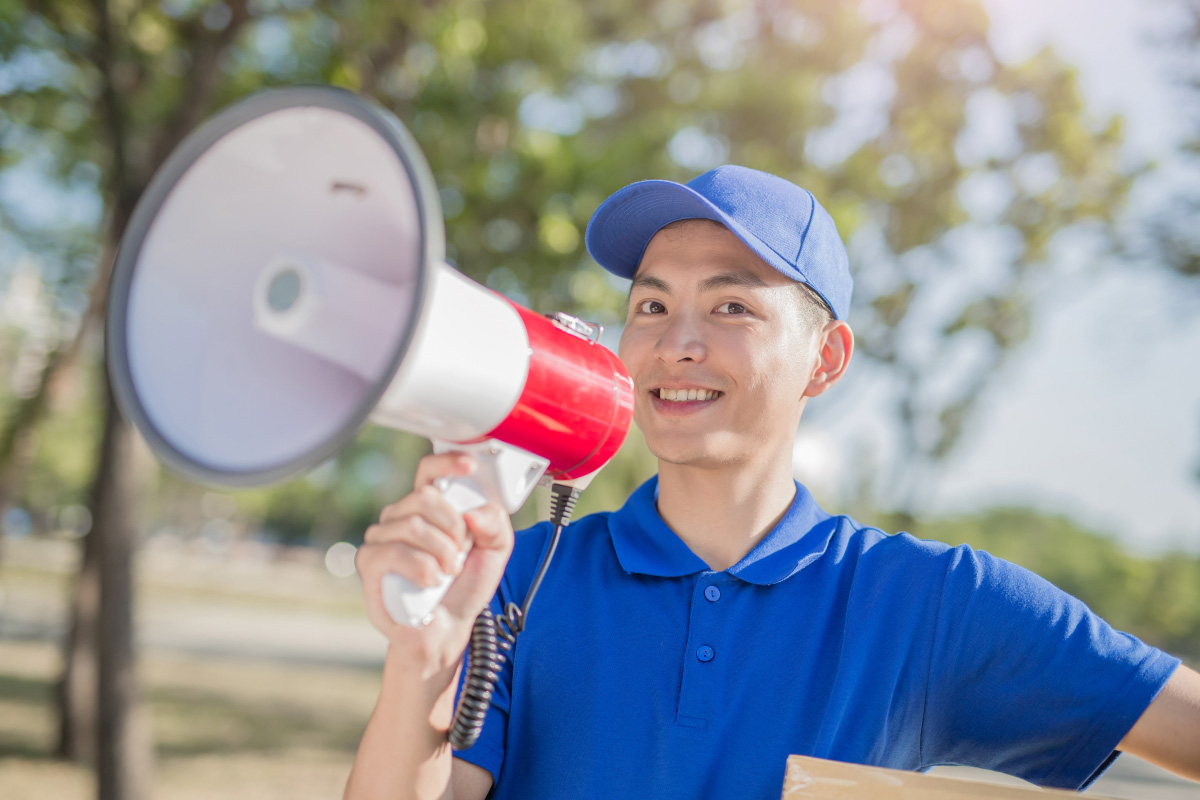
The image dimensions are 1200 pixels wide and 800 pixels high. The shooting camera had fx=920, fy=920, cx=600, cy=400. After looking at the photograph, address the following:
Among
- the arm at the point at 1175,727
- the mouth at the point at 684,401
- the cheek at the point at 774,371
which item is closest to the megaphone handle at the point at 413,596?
the mouth at the point at 684,401

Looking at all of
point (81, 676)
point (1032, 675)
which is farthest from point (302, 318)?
point (81, 676)

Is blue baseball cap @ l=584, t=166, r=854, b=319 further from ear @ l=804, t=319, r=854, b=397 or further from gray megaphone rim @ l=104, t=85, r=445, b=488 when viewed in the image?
gray megaphone rim @ l=104, t=85, r=445, b=488

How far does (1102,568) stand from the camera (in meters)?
40.2

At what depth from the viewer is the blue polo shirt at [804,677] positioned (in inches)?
54.7

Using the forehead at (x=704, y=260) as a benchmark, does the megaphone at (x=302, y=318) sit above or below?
below

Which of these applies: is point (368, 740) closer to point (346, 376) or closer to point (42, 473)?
point (346, 376)

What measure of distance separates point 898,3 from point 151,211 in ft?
28.6

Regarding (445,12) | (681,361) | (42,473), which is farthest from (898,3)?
(42,473)

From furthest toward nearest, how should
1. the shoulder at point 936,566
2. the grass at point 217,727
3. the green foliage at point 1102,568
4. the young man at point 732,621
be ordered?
1. the green foliage at point 1102,568
2. the grass at point 217,727
3. the shoulder at point 936,566
4. the young man at point 732,621

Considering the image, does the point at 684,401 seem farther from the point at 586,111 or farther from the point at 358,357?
the point at 586,111

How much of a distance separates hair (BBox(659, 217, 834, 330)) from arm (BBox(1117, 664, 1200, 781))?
795 mm

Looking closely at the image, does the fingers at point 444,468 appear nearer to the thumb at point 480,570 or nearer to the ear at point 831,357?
the thumb at point 480,570

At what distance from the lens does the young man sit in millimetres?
1293

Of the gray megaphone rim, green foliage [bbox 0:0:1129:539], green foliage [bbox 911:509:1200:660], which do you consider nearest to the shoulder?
the gray megaphone rim
